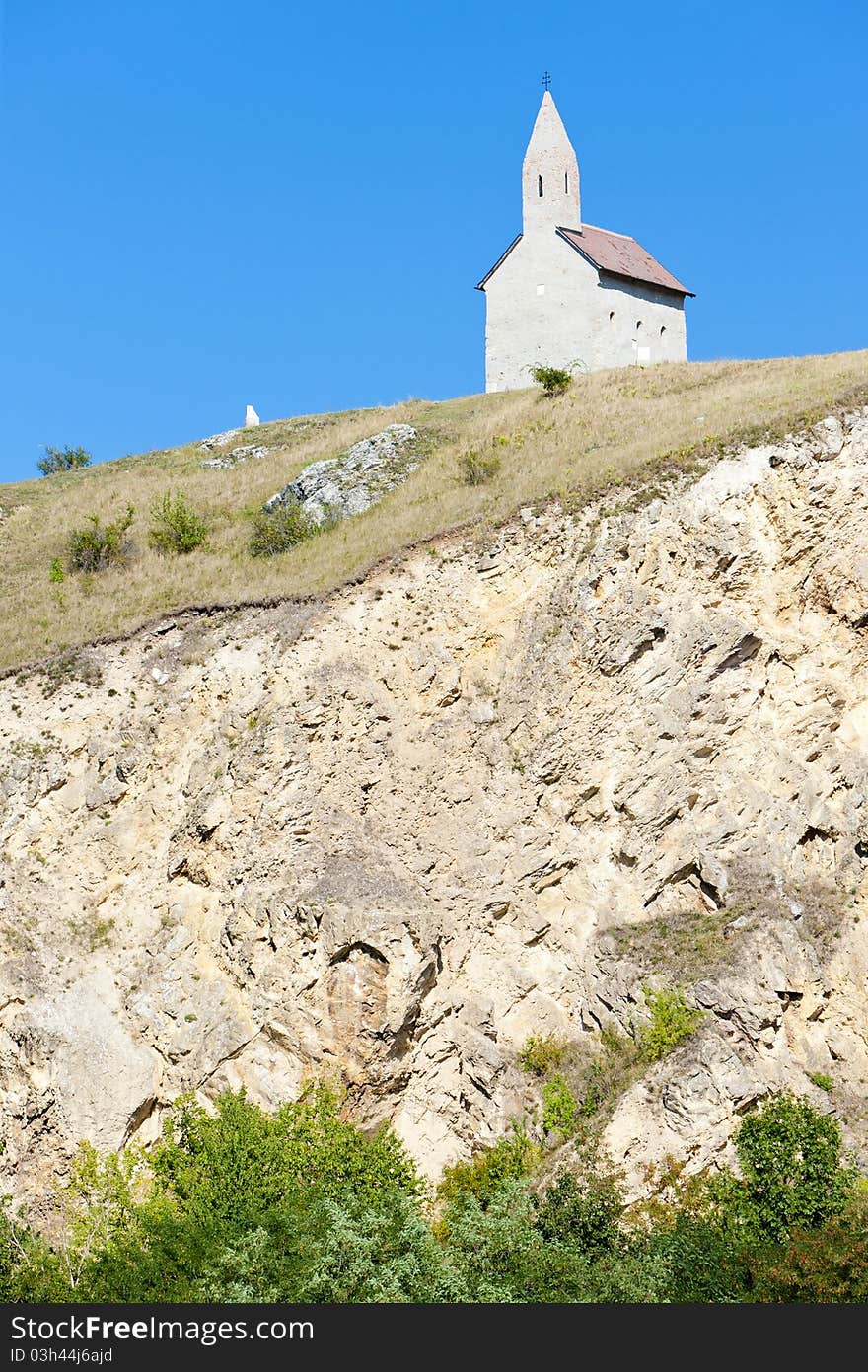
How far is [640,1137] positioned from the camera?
84.0ft

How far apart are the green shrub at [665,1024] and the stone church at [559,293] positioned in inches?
1184

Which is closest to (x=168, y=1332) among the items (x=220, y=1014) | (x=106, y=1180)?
(x=106, y=1180)

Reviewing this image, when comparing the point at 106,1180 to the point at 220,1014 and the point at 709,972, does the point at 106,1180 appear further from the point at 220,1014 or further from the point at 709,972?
the point at 709,972

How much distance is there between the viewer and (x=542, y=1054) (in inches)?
1094

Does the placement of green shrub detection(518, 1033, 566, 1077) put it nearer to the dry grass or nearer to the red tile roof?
the dry grass

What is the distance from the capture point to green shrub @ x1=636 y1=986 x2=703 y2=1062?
26.4 m

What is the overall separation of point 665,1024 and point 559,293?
3341cm

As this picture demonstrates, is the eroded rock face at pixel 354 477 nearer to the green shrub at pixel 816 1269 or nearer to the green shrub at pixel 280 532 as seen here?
the green shrub at pixel 280 532

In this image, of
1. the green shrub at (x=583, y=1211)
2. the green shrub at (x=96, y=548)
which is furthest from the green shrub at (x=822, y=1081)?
the green shrub at (x=96, y=548)

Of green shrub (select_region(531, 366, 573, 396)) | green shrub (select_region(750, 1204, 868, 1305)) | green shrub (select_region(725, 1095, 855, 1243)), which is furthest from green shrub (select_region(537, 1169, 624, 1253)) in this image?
green shrub (select_region(531, 366, 573, 396))

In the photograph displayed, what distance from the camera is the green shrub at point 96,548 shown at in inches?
1606

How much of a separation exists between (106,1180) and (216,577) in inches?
607

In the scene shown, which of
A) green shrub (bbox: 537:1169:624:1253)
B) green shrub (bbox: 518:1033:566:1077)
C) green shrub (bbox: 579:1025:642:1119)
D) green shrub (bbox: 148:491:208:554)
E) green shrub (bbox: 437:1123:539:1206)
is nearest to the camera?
green shrub (bbox: 537:1169:624:1253)

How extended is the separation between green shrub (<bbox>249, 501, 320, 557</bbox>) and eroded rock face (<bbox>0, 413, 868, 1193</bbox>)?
5.78m
